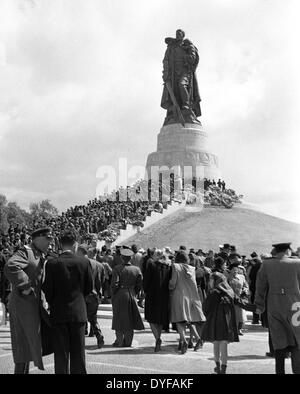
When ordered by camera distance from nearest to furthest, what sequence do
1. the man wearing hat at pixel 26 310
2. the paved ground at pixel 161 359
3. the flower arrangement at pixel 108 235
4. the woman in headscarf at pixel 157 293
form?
the man wearing hat at pixel 26 310 → the paved ground at pixel 161 359 → the woman in headscarf at pixel 157 293 → the flower arrangement at pixel 108 235

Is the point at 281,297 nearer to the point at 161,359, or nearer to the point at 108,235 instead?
the point at 161,359

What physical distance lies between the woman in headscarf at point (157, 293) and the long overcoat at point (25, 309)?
10.3 feet

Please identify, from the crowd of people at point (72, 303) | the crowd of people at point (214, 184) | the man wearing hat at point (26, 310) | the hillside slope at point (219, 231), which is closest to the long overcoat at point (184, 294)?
the crowd of people at point (72, 303)

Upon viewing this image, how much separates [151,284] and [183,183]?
1107 inches

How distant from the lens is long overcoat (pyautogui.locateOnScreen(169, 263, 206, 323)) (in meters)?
8.53

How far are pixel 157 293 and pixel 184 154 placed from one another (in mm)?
31617

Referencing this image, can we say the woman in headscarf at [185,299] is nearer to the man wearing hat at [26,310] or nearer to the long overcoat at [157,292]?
the long overcoat at [157,292]

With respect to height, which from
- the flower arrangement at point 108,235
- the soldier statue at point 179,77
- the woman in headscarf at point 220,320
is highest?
the soldier statue at point 179,77

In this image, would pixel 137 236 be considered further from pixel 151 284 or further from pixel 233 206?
pixel 151 284

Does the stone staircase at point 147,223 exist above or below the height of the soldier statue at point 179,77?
below

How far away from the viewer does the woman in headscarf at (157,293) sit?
8648 millimetres

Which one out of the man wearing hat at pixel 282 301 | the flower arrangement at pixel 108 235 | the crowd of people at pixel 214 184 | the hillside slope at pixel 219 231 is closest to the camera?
the man wearing hat at pixel 282 301

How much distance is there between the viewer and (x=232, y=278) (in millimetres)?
8844

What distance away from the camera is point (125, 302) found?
8.80 m
